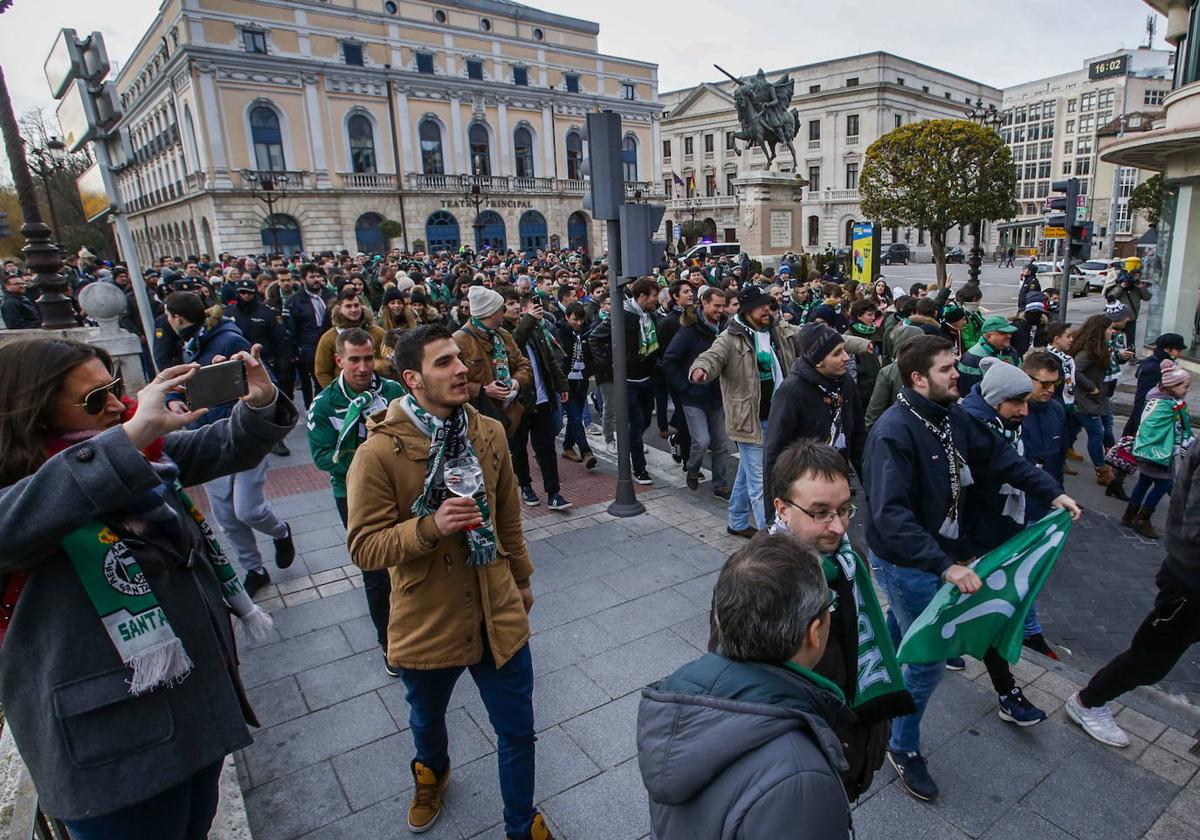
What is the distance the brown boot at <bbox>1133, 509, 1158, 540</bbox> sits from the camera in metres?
6.04

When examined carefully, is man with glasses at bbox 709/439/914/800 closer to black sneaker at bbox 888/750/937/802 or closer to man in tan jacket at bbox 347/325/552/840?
black sneaker at bbox 888/750/937/802

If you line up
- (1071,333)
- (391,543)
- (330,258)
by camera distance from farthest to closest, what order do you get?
(330,258) → (1071,333) → (391,543)

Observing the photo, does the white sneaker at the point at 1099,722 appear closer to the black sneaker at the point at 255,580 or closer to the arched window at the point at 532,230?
the black sneaker at the point at 255,580

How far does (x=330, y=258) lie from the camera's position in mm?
19766

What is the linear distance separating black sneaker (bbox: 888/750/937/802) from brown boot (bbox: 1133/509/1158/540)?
4.36 metres

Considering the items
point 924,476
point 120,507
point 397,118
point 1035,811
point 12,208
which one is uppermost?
point 397,118

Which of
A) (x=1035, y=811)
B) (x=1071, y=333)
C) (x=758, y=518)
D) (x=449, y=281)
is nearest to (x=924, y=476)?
(x=1035, y=811)

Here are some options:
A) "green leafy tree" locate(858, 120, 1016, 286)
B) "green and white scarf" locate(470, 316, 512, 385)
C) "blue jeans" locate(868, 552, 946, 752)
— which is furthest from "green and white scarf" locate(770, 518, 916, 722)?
"green leafy tree" locate(858, 120, 1016, 286)

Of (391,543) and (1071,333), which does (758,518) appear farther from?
(1071,333)

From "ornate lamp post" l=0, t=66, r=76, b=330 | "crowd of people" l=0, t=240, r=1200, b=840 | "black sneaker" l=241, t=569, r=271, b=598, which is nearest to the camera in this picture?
"crowd of people" l=0, t=240, r=1200, b=840

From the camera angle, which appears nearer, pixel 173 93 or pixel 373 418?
pixel 373 418

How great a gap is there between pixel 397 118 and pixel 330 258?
27586mm

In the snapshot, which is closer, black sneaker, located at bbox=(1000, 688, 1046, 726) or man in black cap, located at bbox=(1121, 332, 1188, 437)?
black sneaker, located at bbox=(1000, 688, 1046, 726)

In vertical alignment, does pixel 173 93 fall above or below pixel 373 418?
above
